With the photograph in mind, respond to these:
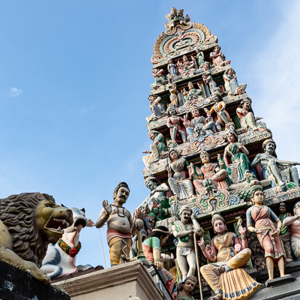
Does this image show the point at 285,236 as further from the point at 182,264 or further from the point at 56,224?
the point at 56,224

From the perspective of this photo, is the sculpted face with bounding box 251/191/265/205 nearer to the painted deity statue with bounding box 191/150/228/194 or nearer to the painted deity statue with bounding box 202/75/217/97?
the painted deity statue with bounding box 191/150/228/194

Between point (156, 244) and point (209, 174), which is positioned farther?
point (209, 174)

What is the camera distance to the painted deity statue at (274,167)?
41.5 feet

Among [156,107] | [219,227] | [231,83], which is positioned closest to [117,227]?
[219,227]

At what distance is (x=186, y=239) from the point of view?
36.8 feet

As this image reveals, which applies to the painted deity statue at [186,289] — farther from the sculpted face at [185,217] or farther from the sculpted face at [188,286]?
the sculpted face at [185,217]

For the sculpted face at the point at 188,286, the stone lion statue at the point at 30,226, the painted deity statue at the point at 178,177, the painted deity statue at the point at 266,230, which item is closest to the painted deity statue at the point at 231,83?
the painted deity statue at the point at 178,177

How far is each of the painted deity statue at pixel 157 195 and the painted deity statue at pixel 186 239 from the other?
1.51m

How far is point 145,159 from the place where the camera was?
15.9 m

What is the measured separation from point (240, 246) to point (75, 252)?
5.22 metres

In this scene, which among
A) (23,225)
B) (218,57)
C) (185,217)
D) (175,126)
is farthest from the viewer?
(218,57)

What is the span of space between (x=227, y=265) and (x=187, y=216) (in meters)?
1.76

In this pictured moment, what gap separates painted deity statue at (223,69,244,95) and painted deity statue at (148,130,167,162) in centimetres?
320

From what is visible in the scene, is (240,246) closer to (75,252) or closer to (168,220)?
(168,220)
